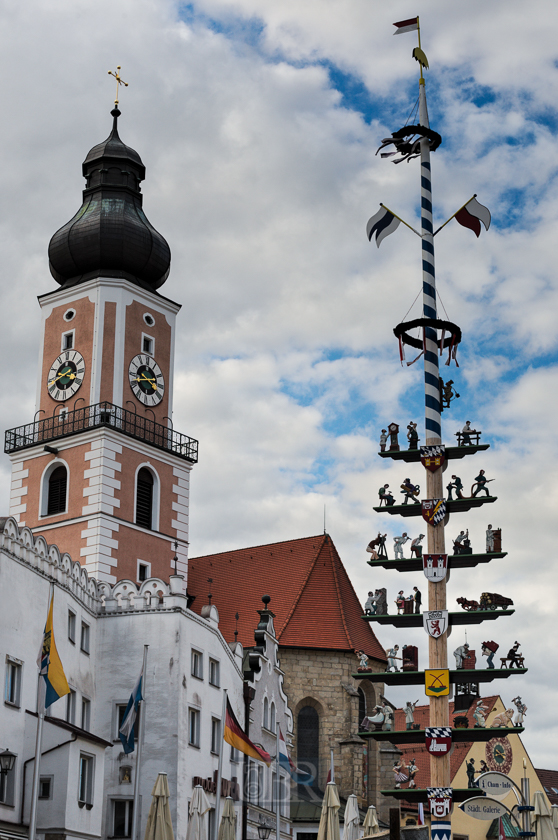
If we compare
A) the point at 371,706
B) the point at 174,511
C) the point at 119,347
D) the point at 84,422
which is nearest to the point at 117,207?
the point at 119,347

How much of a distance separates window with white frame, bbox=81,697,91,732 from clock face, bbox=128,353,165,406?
14417 millimetres

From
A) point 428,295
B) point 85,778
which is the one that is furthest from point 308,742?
point 428,295

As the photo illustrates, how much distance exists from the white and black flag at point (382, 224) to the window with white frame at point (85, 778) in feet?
47.4

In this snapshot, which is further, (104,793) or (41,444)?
(41,444)

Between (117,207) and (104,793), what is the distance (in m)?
23.7

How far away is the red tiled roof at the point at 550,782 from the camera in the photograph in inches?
2366

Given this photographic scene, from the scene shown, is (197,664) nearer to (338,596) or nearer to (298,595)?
(298,595)

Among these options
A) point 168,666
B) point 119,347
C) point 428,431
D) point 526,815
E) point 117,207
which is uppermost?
point 117,207

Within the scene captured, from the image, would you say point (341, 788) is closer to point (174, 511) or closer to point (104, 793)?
point (174, 511)

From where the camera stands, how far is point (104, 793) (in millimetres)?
32531

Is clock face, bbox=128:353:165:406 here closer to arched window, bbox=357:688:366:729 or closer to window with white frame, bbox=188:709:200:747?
window with white frame, bbox=188:709:200:747

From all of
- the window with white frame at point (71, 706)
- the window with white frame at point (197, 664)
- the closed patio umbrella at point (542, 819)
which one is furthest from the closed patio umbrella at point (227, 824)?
the closed patio umbrella at point (542, 819)

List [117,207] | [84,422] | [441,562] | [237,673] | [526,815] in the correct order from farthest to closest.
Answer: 1. [117,207]
2. [84,422]
3. [237,673]
4. [526,815]
5. [441,562]

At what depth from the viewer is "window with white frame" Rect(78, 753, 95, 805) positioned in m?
28.5
